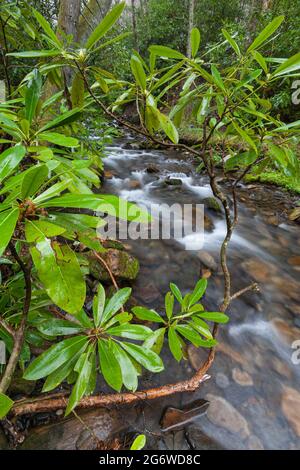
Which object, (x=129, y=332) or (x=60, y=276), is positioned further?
(x=129, y=332)

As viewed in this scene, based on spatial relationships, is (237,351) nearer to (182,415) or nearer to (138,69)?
(182,415)

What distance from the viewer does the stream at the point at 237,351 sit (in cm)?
121

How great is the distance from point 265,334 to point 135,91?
1726mm

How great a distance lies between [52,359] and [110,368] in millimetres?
190

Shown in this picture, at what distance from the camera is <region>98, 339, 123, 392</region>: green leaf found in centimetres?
72

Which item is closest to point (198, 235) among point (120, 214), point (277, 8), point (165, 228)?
point (165, 228)

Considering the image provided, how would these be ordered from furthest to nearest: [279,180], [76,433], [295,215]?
1. [279,180]
2. [295,215]
3. [76,433]

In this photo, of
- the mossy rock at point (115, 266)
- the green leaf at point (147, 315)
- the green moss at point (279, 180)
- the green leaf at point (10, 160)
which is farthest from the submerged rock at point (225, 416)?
the green moss at point (279, 180)

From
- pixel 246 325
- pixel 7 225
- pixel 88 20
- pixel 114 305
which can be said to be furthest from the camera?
pixel 88 20

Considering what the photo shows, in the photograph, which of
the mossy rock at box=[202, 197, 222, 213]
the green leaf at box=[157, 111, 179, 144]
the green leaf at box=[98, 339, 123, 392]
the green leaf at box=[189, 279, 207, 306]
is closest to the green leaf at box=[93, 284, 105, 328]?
the green leaf at box=[98, 339, 123, 392]

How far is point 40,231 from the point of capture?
49 cm

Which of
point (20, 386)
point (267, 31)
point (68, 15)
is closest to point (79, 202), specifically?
point (267, 31)

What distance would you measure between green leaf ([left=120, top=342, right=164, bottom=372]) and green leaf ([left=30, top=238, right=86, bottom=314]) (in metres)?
0.39
